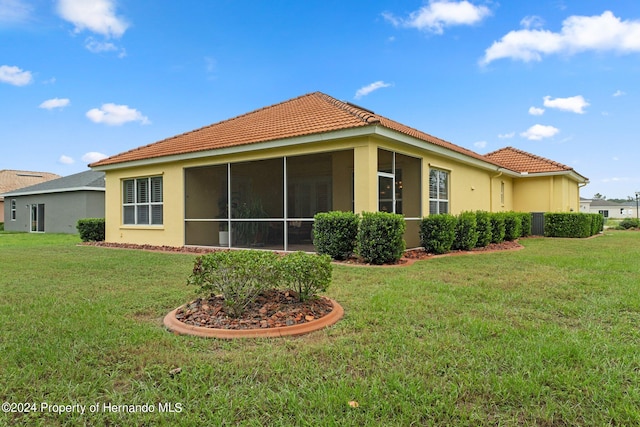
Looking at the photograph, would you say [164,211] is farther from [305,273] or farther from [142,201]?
[305,273]

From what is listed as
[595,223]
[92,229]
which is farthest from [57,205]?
[595,223]

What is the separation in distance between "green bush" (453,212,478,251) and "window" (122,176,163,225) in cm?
957

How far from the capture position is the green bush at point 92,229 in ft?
48.2

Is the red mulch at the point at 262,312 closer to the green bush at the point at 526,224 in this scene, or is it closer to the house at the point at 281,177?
the house at the point at 281,177

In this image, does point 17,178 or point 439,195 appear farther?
point 17,178

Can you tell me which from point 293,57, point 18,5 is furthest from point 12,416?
point 293,57

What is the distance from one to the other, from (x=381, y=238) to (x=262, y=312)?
14.4ft

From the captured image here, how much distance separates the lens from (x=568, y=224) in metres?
16.0

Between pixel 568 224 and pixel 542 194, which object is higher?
pixel 542 194

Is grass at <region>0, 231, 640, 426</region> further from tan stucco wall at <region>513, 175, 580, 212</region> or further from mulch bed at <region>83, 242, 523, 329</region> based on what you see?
tan stucco wall at <region>513, 175, 580, 212</region>

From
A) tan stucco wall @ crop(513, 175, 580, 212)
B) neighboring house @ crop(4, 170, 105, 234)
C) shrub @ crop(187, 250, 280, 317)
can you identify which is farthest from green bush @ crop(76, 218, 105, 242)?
tan stucco wall @ crop(513, 175, 580, 212)

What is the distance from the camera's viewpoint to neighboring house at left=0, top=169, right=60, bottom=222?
34281 mm

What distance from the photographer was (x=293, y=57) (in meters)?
14.8

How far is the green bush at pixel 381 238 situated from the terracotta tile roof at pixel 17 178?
125 ft
